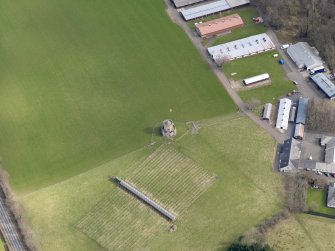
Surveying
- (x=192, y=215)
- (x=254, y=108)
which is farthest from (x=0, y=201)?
(x=254, y=108)

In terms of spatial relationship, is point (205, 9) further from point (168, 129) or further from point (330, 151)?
point (330, 151)

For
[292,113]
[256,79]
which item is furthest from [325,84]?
[256,79]

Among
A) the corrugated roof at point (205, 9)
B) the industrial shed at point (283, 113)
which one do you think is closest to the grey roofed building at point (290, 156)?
the industrial shed at point (283, 113)

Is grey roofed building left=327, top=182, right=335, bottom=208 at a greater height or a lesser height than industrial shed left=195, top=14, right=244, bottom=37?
lesser

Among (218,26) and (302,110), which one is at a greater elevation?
(218,26)

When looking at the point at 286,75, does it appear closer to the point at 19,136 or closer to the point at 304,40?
the point at 304,40

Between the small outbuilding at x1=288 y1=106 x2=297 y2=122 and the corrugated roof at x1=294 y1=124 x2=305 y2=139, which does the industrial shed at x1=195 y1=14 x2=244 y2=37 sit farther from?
the corrugated roof at x1=294 y1=124 x2=305 y2=139

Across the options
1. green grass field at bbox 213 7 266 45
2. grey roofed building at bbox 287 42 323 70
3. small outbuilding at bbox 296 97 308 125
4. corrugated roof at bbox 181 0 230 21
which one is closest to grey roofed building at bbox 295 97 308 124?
small outbuilding at bbox 296 97 308 125
